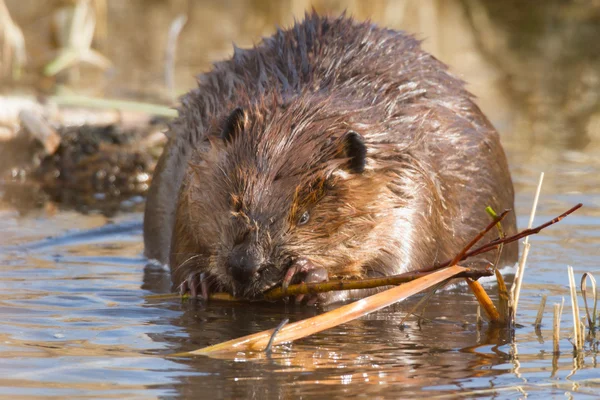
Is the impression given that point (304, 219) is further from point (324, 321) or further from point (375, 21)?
point (375, 21)

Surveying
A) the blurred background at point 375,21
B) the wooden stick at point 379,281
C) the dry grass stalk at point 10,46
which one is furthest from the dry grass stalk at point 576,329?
the dry grass stalk at point 10,46

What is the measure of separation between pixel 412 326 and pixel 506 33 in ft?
37.5

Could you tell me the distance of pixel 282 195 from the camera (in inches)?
156

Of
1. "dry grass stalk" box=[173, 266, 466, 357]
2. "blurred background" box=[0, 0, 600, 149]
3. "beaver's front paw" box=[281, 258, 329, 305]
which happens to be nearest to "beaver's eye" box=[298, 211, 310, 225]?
"beaver's front paw" box=[281, 258, 329, 305]

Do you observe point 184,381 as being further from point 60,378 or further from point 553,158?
point 553,158

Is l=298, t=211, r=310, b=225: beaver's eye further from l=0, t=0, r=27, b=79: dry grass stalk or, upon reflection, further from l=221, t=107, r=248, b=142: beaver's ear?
l=0, t=0, r=27, b=79: dry grass stalk

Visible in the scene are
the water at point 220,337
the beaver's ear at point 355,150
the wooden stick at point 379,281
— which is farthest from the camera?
the beaver's ear at point 355,150

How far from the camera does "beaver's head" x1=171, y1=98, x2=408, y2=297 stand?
12.8ft

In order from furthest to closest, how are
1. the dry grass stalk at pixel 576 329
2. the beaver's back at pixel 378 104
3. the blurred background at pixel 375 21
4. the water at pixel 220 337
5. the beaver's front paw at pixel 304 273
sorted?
the blurred background at pixel 375 21
the beaver's back at pixel 378 104
the beaver's front paw at pixel 304 273
the dry grass stalk at pixel 576 329
the water at pixel 220 337

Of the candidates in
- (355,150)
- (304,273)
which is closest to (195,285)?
(304,273)

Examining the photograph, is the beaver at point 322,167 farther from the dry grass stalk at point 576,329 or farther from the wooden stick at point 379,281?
the dry grass stalk at point 576,329

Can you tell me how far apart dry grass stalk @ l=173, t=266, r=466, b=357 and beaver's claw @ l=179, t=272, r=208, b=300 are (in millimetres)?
851

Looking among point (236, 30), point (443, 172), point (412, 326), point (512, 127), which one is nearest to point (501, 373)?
point (412, 326)

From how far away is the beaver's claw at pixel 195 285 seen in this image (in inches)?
171
